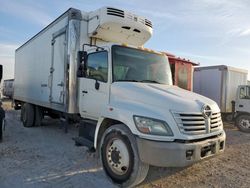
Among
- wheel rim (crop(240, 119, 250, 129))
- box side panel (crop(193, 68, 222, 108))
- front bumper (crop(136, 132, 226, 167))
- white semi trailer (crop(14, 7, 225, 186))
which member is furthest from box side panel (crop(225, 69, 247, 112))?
front bumper (crop(136, 132, 226, 167))

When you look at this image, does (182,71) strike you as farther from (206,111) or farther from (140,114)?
(140,114)

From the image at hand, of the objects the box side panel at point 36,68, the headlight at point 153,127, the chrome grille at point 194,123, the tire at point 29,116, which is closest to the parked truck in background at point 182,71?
the box side panel at point 36,68

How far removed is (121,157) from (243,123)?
9.91 meters

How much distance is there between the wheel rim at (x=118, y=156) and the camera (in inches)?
180

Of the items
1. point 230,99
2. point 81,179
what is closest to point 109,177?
point 81,179

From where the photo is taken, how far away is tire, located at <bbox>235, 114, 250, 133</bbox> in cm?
1254

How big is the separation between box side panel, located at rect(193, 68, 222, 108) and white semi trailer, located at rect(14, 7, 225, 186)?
8.37 m

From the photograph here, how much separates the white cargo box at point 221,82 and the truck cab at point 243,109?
947mm

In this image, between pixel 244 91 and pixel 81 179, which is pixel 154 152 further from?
pixel 244 91

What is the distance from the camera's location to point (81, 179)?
16.3 ft

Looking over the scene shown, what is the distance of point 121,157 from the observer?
4.63 m

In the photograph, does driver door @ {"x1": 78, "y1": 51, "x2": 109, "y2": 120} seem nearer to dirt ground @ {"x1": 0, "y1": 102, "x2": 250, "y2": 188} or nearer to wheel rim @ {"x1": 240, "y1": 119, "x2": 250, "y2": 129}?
dirt ground @ {"x1": 0, "y1": 102, "x2": 250, "y2": 188}

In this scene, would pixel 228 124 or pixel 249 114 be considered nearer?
pixel 249 114

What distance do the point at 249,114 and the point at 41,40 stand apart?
984cm
